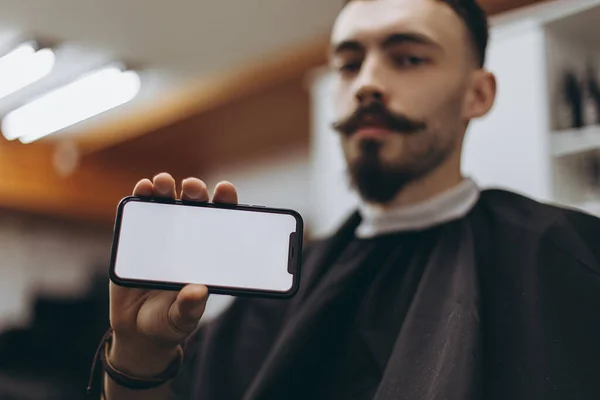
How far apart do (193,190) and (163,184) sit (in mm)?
33

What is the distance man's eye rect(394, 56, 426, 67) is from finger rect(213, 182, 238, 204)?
0.47 metres

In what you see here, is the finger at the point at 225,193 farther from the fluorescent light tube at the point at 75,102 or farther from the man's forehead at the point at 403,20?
the fluorescent light tube at the point at 75,102

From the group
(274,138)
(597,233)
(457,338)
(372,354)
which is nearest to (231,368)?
(372,354)

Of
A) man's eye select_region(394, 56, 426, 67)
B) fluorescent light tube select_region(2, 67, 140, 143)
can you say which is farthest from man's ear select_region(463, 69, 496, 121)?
fluorescent light tube select_region(2, 67, 140, 143)

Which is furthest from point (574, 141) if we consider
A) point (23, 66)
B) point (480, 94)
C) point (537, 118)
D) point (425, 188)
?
point (23, 66)

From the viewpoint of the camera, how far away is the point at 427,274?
92cm

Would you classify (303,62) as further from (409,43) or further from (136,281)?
(136,281)

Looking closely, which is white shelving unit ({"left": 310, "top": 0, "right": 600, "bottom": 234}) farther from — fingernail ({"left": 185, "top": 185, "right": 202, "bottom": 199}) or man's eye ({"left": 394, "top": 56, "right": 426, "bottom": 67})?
fingernail ({"left": 185, "top": 185, "right": 202, "bottom": 199})

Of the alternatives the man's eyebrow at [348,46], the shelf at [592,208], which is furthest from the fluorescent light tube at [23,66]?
the shelf at [592,208]

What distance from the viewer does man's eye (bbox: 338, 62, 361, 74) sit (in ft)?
3.55

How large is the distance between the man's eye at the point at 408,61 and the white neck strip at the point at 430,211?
22 cm

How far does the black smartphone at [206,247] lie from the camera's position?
0.66 meters

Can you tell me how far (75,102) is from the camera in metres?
2.39

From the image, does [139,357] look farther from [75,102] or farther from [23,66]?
[75,102]
